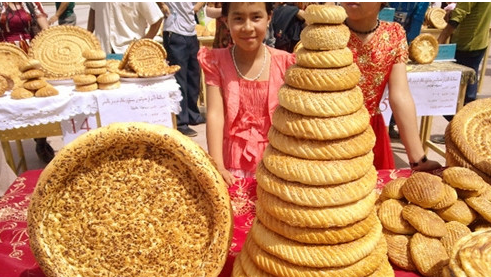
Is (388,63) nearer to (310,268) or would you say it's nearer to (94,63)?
(310,268)

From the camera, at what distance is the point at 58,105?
9.41ft

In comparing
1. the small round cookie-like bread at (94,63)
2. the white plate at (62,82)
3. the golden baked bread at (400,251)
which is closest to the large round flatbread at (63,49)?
the white plate at (62,82)

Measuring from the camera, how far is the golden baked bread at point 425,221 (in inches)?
42.8

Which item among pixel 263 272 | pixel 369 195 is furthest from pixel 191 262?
pixel 369 195

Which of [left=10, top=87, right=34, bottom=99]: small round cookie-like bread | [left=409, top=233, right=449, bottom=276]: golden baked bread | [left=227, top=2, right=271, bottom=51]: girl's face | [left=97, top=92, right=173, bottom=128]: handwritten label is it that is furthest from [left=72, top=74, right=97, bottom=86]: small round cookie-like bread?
[left=409, top=233, right=449, bottom=276]: golden baked bread

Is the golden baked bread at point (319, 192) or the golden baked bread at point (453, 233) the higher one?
the golden baked bread at point (319, 192)

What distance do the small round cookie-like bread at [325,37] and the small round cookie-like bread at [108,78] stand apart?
237cm

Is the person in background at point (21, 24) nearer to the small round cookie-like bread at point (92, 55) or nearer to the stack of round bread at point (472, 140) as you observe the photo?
the small round cookie-like bread at point (92, 55)

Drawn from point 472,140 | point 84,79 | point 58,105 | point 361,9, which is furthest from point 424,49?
point 58,105

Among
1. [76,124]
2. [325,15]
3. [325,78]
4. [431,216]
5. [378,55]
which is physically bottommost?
[76,124]

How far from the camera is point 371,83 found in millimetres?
1869

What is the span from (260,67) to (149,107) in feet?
5.01

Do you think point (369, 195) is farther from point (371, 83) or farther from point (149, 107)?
point (149, 107)

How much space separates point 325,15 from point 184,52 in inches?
172
